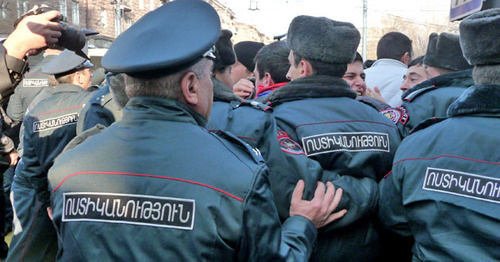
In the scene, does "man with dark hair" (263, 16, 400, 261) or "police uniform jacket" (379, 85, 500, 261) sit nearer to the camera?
"police uniform jacket" (379, 85, 500, 261)

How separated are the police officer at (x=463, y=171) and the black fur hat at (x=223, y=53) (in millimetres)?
1397

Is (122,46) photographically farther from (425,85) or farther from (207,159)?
(425,85)

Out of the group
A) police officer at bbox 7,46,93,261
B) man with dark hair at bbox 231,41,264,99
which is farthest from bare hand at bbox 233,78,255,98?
police officer at bbox 7,46,93,261

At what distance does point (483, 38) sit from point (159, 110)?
1.51 metres

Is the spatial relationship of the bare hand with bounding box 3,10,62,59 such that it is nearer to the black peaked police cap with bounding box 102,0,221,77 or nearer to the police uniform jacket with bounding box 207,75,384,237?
the black peaked police cap with bounding box 102,0,221,77

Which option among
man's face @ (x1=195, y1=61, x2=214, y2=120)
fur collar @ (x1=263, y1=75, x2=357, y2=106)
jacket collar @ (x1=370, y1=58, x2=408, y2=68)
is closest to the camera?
man's face @ (x1=195, y1=61, x2=214, y2=120)

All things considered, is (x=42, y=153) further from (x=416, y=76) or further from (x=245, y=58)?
(x=416, y=76)

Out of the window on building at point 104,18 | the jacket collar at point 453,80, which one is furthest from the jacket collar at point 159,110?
the window on building at point 104,18

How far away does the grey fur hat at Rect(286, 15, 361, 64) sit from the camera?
287 centimetres

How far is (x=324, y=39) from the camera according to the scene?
2.87m

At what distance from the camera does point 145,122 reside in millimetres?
1736

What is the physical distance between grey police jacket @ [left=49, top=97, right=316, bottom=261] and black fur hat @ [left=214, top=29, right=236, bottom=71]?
160 cm

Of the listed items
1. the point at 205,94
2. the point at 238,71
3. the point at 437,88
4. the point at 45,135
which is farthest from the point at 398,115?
the point at 45,135

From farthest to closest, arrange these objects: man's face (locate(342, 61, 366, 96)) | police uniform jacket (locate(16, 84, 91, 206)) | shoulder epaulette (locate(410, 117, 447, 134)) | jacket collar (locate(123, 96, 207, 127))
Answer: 1. man's face (locate(342, 61, 366, 96))
2. police uniform jacket (locate(16, 84, 91, 206))
3. shoulder epaulette (locate(410, 117, 447, 134))
4. jacket collar (locate(123, 96, 207, 127))
